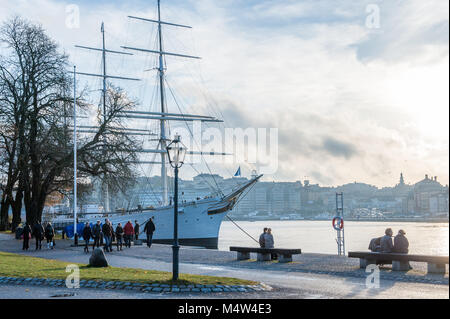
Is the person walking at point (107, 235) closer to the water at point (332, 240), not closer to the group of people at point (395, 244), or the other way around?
the group of people at point (395, 244)

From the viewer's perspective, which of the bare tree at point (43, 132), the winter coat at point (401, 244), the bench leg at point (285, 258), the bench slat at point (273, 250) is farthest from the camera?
the bare tree at point (43, 132)

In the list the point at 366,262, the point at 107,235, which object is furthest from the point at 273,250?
the point at 107,235

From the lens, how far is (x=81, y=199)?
45438mm

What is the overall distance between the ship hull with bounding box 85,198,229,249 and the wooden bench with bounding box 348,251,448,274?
33219mm

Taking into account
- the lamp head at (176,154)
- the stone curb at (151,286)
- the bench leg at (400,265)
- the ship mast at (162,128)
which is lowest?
the stone curb at (151,286)

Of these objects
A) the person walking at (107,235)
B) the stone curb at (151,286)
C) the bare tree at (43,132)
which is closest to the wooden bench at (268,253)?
the stone curb at (151,286)

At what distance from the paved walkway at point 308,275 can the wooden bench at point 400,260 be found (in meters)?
0.34

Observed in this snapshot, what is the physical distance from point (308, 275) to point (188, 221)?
36188 mm

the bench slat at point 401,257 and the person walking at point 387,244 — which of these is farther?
the person walking at point 387,244

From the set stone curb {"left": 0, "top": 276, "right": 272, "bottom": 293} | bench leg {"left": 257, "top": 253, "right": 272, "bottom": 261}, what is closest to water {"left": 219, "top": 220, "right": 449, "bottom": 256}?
bench leg {"left": 257, "top": 253, "right": 272, "bottom": 261}

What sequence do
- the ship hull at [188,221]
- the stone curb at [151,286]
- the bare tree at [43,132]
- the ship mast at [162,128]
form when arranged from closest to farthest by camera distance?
the stone curb at [151,286]
the bare tree at [43,132]
the ship hull at [188,221]
the ship mast at [162,128]

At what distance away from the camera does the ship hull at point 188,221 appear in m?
50.4

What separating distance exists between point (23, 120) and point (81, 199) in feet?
29.3
